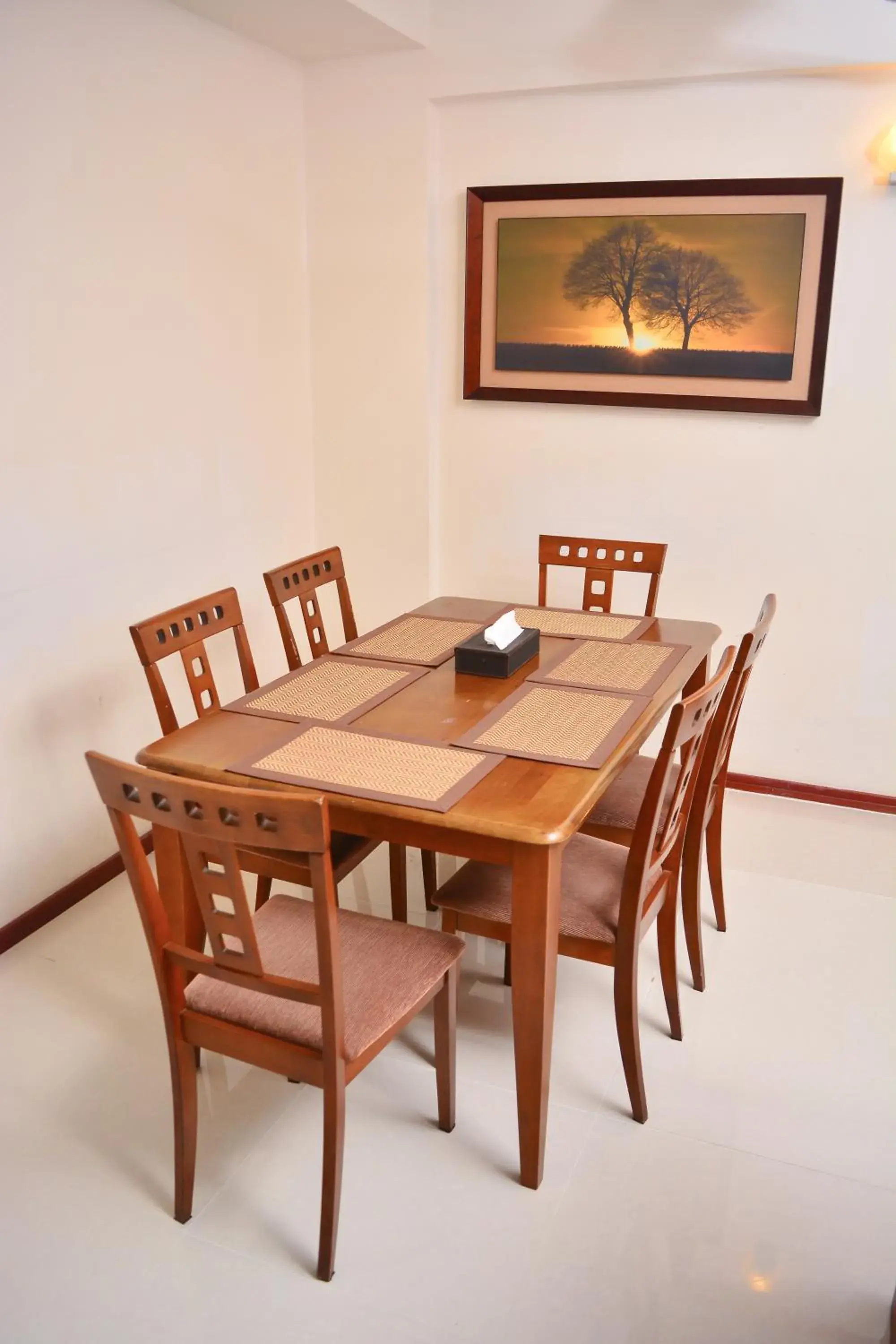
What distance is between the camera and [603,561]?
11.1 ft

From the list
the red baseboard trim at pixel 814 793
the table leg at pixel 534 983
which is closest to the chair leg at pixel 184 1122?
the table leg at pixel 534 983

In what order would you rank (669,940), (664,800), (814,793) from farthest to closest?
(814,793), (669,940), (664,800)

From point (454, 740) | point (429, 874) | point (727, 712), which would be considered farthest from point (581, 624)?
point (454, 740)

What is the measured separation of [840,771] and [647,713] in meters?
1.65

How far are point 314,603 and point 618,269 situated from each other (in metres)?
1.54

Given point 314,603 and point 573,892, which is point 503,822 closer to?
point 573,892

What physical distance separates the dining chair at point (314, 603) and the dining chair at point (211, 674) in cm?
18

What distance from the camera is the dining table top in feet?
6.26

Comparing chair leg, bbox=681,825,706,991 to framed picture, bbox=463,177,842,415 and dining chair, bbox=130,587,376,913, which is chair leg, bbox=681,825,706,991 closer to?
dining chair, bbox=130,587,376,913

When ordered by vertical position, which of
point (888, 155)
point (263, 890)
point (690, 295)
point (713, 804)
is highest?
point (888, 155)

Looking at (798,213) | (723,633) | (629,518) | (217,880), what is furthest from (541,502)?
(217,880)

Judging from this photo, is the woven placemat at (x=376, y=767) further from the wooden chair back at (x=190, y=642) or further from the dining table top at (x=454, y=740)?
the wooden chair back at (x=190, y=642)

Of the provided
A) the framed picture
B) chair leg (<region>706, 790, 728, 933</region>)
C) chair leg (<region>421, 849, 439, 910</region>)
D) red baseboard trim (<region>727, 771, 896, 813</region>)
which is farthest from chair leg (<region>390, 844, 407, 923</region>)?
the framed picture

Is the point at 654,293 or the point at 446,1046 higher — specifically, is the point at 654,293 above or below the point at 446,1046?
above
